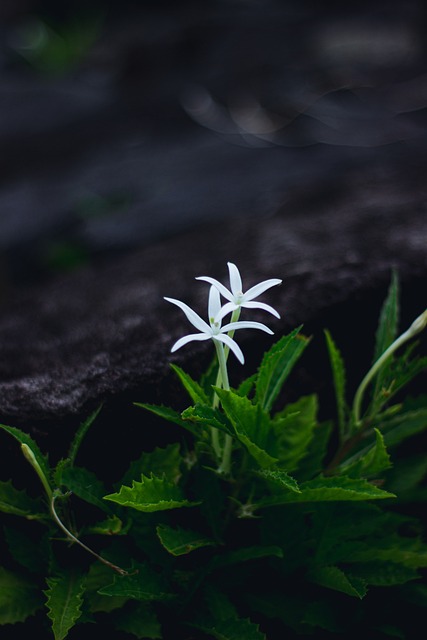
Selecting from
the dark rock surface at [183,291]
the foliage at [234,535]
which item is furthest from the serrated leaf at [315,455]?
the dark rock surface at [183,291]

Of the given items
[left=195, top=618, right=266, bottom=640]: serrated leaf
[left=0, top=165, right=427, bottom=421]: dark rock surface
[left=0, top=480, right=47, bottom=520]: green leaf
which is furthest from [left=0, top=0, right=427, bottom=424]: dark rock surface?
[left=195, top=618, right=266, bottom=640]: serrated leaf

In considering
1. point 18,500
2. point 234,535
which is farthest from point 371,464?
point 18,500

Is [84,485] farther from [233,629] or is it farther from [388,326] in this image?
[388,326]

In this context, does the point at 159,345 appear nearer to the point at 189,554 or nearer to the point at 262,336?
the point at 262,336

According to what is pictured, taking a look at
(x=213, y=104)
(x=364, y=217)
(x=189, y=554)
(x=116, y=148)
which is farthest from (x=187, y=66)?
(x=189, y=554)

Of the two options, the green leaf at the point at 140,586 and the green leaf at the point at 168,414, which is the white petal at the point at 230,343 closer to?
the green leaf at the point at 168,414

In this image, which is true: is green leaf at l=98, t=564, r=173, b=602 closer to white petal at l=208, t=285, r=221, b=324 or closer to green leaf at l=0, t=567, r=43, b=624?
green leaf at l=0, t=567, r=43, b=624
